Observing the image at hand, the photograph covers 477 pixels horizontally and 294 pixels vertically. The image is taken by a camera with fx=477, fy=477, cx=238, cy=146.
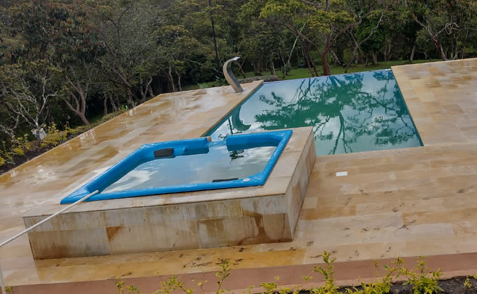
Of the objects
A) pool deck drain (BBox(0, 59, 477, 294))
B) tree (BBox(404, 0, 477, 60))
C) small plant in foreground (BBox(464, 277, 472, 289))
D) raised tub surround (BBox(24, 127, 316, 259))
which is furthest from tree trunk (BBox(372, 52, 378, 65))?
small plant in foreground (BBox(464, 277, 472, 289))

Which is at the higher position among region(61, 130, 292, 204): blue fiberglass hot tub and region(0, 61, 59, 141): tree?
region(0, 61, 59, 141): tree

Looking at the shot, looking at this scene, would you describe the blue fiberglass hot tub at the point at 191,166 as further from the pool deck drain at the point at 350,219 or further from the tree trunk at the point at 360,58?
the tree trunk at the point at 360,58

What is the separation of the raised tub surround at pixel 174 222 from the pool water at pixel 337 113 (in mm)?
3278

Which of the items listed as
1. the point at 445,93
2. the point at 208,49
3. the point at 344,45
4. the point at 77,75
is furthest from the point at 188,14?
the point at 445,93

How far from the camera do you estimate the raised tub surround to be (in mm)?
4160

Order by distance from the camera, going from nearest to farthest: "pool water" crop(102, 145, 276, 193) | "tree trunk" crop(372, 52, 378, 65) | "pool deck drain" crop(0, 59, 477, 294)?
"pool deck drain" crop(0, 59, 477, 294), "pool water" crop(102, 145, 276, 193), "tree trunk" crop(372, 52, 378, 65)

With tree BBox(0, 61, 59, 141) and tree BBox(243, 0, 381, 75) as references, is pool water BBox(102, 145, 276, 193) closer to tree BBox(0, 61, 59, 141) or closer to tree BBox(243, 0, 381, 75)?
tree BBox(0, 61, 59, 141)

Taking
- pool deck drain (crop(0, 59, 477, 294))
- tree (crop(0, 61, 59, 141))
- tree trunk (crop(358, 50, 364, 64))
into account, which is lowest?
tree trunk (crop(358, 50, 364, 64))

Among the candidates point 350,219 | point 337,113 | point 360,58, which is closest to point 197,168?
point 350,219

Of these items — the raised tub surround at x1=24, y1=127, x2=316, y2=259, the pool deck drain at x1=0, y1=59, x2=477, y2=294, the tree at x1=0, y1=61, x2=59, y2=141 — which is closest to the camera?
the pool deck drain at x1=0, y1=59, x2=477, y2=294

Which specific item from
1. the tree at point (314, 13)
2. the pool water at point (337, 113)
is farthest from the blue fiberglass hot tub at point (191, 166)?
the tree at point (314, 13)

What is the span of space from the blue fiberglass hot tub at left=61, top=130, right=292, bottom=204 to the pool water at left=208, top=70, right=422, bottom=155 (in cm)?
138

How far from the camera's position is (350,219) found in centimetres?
435

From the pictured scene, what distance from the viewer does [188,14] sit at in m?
19.6
